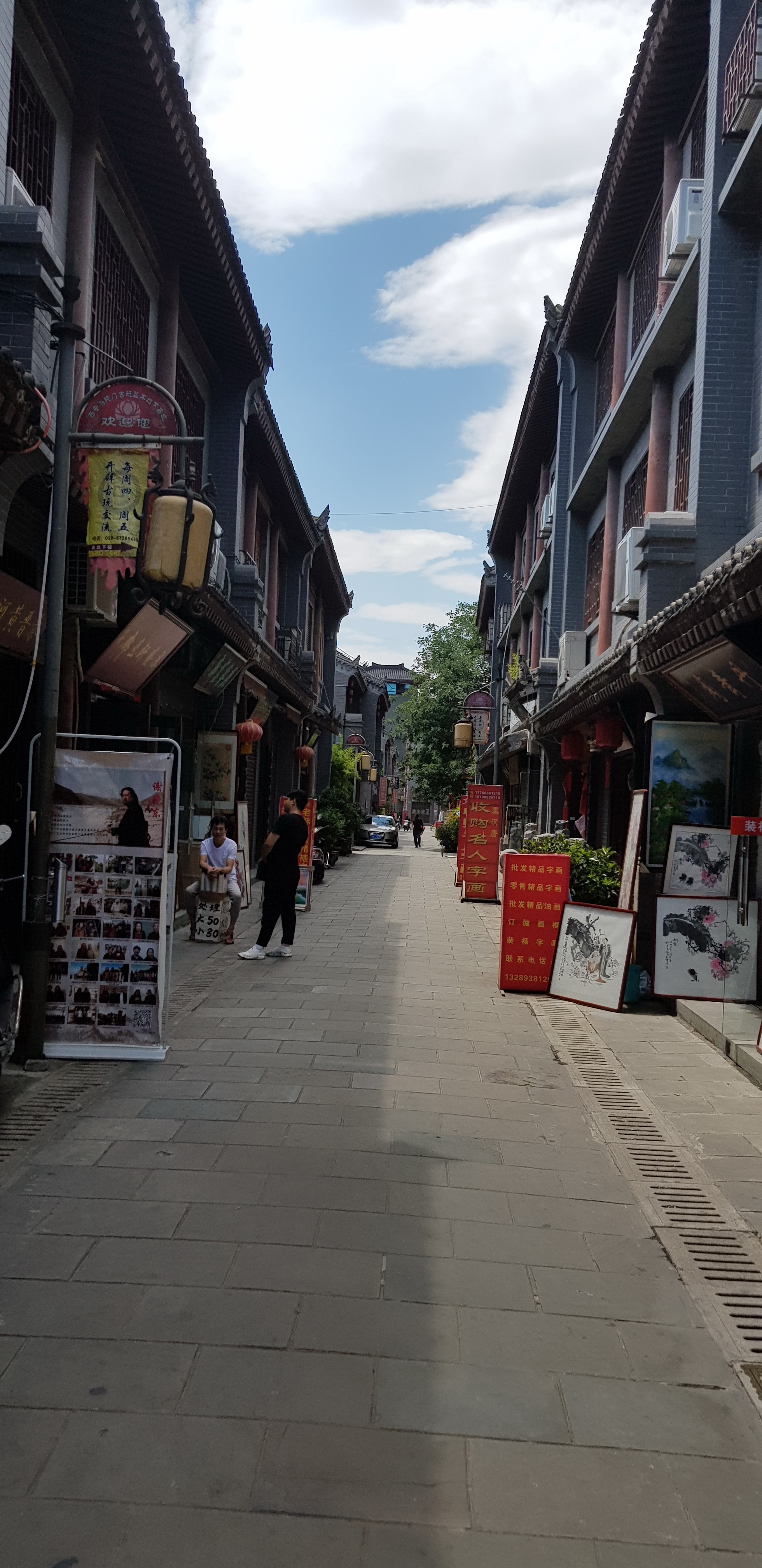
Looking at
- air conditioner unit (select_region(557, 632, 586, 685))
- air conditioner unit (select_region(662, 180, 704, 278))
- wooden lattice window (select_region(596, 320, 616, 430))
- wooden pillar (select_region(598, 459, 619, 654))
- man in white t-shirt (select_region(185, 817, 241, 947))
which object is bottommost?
man in white t-shirt (select_region(185, 817, 241, 947))

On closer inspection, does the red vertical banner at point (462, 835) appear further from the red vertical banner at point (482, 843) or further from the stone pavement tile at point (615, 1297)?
the stone pavement tile at point (615, 1297)

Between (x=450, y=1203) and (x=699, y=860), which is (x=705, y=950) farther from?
(x=450, y=1203)

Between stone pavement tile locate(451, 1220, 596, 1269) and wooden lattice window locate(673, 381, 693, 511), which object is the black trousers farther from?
stone pavement tile locate(451, 1220, 596, 1269)

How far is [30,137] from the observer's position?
8344 millimetres

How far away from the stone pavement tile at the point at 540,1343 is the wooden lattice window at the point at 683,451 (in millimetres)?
9877

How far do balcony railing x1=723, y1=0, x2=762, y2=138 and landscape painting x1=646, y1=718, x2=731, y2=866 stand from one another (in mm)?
5088

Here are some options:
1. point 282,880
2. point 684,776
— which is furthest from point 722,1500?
point 282,880

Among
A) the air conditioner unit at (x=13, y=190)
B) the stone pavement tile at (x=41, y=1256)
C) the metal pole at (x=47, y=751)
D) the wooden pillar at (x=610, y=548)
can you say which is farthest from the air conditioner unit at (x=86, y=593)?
the wooden pillar at (x=610, y=548)

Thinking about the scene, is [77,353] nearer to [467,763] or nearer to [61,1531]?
[61,1531]

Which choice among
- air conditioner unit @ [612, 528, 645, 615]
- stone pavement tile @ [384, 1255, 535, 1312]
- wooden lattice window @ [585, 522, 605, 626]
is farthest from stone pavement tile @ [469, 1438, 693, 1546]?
wooden lattice window @ [585, 522, 605, 626]

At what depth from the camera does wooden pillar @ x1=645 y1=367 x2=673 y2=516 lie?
42.9 ft

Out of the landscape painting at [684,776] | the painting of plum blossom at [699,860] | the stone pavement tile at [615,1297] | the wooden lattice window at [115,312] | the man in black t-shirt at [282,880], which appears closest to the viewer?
the stone pavement tile at [615,1297]

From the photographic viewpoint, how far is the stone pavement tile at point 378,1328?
11.5 feet

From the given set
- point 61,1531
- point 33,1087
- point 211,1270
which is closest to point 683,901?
point 33,1087
